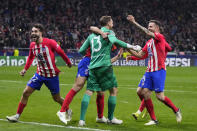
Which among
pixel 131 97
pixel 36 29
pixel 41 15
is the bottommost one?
pixel 131 97

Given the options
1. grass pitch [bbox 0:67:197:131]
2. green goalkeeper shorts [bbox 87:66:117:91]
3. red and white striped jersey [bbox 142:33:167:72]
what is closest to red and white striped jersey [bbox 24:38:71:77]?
green goalkeeper shorts [bbox 87:66:117:91]

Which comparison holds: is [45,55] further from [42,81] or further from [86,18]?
[86,18]

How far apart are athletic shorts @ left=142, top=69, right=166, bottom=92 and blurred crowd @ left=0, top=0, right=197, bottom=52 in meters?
27.9

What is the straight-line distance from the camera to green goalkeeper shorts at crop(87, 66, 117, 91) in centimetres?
832

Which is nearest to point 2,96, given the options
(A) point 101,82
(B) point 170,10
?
(A) point 101,82

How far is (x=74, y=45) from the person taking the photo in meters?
38.7

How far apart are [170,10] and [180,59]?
45.2 ft

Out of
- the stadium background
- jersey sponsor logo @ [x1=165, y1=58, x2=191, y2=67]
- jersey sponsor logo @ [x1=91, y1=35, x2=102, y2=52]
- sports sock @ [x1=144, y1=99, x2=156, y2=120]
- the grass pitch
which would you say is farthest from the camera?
jersey sponsor logo @ [x1=165, y1=58, x2=191, y2=67]

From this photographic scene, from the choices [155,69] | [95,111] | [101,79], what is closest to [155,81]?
[155,69]

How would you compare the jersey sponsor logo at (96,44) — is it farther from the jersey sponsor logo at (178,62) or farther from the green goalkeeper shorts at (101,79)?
the jersey sponsor logo at (178,62)

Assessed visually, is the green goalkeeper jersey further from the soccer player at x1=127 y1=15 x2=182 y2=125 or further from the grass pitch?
the grass pitch

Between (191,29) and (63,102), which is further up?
(191,29)

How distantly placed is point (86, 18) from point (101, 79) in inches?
1452

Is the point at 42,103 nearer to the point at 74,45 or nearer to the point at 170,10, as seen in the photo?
the point at 74,45
